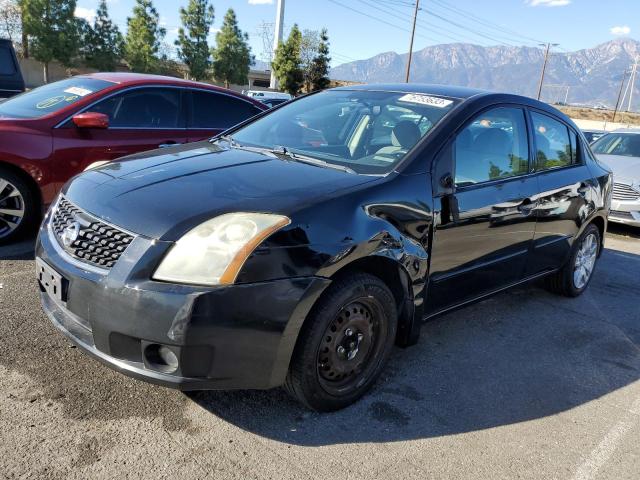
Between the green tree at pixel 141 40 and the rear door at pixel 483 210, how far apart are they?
4761 centimetres

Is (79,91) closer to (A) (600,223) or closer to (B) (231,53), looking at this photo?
(A) (600,223)

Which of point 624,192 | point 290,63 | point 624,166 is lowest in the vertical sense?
point 624,192

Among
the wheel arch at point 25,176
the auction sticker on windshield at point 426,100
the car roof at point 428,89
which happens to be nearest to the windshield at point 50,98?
the wheel arch at point 25,176

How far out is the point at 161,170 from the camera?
2805 millimetres

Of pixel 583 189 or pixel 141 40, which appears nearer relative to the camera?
pixel 583 189

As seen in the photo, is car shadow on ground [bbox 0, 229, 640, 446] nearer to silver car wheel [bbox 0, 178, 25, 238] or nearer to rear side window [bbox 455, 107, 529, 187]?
silver car wheel [bbox 0, 178, 25, 238]

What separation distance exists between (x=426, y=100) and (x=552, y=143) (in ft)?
4.32

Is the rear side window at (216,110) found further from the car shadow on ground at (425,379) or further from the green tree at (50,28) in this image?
the green tree at (50,28)

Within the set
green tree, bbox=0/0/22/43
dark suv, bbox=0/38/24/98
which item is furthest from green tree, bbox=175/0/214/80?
dark suv, bbox=0/38/24/98

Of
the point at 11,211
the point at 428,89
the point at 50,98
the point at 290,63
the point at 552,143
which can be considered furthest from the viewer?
the point at 290,63

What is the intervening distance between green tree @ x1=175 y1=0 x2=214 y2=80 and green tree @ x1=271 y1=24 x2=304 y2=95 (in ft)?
25.2

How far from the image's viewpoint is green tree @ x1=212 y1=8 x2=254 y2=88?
52.1m

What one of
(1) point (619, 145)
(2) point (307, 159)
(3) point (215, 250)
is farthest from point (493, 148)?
(1) point (619, 145)

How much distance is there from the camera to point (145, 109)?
532 centimetres
